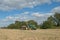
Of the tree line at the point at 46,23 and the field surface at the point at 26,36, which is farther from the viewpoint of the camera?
the tree line at the point at 46,23

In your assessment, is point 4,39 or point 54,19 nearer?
point 4,39

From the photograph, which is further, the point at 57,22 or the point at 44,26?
the point at 57,22

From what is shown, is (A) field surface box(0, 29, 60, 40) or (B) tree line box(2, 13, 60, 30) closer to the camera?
(A) field surface box(0, 29, 60, 40)

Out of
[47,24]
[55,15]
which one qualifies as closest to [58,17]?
[55,15]

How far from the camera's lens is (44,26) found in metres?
64.0

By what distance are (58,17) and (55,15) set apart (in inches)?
75.1

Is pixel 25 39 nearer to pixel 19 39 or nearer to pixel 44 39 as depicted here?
pixel 19 39

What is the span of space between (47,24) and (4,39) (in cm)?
5561

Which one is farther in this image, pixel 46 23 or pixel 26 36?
pixel 46 23

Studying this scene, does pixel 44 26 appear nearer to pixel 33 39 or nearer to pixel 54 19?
pixel 54 19

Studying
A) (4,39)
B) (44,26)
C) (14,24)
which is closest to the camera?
Result: (4,39)

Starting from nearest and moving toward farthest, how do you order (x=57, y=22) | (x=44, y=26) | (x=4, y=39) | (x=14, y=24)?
(x=4, y=39), (x=44, y=26), (x=14, y=24), (x=57, y=22)

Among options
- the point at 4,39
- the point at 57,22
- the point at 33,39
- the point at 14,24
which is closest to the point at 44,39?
A: the point at 33,39

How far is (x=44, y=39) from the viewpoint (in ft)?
41.2
